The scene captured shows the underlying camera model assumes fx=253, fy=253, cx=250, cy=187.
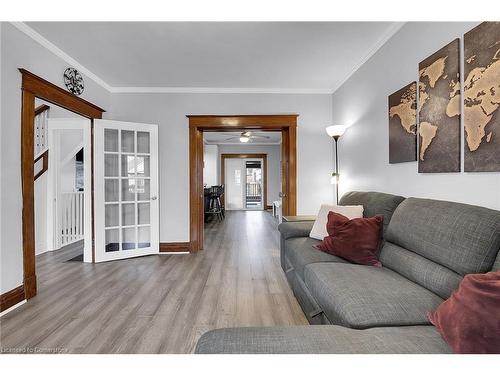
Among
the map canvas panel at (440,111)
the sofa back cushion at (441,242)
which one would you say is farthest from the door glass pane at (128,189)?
the map canvas panel at (440,111)

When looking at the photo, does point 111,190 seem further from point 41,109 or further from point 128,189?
point 41,109

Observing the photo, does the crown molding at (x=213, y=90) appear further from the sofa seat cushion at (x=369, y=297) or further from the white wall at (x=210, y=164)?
the white wall at (x=210, y=164)

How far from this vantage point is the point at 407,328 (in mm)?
1146

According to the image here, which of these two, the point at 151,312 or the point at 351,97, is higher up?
the point at 351,97

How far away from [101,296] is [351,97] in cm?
369

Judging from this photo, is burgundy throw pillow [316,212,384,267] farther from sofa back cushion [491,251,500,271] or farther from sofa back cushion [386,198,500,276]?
sofa back cushion [491,251,500,271]

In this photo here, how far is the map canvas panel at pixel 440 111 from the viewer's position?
1.68 metres

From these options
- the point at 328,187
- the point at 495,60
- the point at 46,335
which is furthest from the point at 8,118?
the point at 328,187

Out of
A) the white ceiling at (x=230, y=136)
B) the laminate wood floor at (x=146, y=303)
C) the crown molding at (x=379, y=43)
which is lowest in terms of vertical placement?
the laminate wood floor at (x=146, y=303)

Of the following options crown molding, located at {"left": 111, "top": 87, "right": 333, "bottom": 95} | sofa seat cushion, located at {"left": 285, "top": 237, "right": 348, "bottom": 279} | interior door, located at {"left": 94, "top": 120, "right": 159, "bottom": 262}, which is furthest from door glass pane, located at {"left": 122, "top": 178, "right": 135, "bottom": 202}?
sofa seat cushion, located at {"left": 285, "top": 237, "right": 348, "bottom": 279}

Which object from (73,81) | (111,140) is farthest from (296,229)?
(73,81)

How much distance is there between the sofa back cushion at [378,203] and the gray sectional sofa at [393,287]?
0.10ft

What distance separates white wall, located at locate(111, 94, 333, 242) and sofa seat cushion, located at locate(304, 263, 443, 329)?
2.64m
